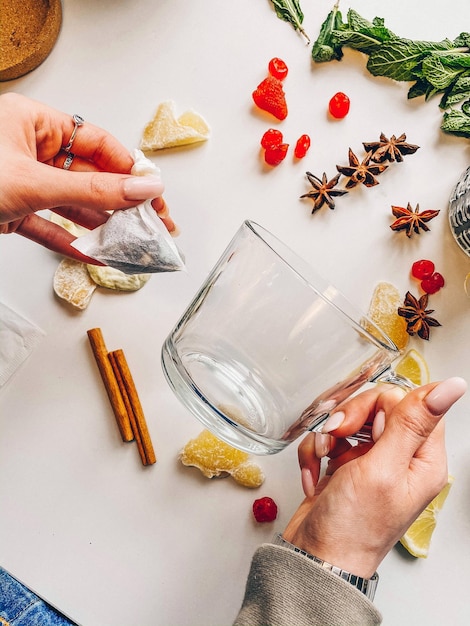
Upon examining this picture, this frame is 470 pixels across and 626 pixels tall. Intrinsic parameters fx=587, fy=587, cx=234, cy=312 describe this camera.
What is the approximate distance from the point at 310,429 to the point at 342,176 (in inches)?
20.1

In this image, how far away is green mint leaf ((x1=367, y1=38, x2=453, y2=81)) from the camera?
1.12 meters

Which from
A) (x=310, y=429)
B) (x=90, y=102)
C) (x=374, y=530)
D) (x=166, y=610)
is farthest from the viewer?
(x=90, y=102)

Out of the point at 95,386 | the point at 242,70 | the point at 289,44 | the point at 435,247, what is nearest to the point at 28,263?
the point at 95,386

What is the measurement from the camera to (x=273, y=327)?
86 centimetres

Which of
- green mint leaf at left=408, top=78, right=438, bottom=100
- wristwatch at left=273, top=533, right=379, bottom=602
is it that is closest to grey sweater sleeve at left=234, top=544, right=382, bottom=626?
wristwatch at left=273, top=533, right=379, bottom=602

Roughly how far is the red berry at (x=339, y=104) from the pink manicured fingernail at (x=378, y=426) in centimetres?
60

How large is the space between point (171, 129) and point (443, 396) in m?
0.72

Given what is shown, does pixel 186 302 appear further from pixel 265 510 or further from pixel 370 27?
pixel 370 27

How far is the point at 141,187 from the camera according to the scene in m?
0.85

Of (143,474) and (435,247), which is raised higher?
(435,247)

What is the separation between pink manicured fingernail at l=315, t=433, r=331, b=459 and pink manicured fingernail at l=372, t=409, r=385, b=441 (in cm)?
15

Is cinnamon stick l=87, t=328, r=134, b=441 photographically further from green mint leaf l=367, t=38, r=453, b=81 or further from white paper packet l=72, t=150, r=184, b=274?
green mint leaf l=367, t=38, r=453, b=81

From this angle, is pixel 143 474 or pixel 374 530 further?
pixel 143 474

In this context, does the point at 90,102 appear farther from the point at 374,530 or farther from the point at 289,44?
the point at 374,530
